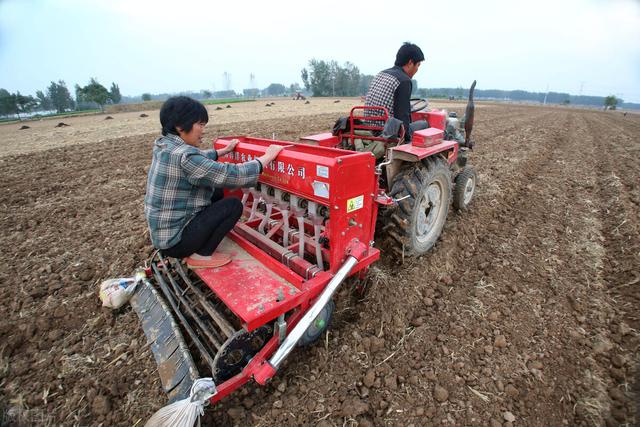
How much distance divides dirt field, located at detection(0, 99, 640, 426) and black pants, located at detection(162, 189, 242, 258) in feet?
2.76

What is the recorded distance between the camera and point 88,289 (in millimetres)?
3064

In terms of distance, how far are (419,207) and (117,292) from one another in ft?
9.49

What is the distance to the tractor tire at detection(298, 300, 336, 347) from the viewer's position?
2254mm

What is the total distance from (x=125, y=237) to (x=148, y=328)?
2019 millimetres

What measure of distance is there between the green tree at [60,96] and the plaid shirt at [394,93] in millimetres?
95823

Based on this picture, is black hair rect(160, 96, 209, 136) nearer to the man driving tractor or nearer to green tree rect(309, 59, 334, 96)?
the man driving tractor

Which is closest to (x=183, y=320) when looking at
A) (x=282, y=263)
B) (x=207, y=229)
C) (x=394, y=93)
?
(x=207, y=229)

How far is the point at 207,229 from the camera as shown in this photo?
7.63 ft

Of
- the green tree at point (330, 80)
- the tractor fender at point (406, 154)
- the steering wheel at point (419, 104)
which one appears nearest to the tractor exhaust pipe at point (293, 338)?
the tractor fender at point (406, 154)

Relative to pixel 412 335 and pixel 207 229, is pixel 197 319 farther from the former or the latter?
pixel 412 335

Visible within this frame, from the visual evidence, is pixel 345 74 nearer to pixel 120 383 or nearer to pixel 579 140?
pixel 579 140

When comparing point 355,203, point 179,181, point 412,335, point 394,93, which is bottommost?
point 412,335

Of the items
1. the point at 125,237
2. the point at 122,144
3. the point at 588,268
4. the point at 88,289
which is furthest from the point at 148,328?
the point at 122,144

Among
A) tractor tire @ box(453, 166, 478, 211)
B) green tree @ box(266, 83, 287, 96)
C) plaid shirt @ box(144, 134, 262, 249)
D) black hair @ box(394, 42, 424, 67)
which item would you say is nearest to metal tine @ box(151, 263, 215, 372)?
plaid shirt @ box(144, 134, 262, 249)
